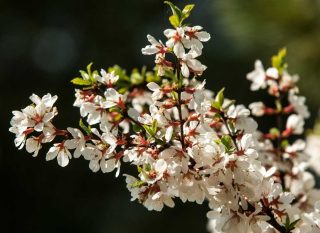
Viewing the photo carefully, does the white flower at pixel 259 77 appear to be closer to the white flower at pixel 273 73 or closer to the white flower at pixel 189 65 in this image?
the white flower at pixel 273 73

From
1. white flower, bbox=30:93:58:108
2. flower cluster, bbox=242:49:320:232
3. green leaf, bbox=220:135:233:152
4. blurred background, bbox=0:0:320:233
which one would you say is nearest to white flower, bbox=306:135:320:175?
flower cluster, bbox=242:49:320:232

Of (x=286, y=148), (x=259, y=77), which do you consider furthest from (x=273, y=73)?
(x=286, y=148)

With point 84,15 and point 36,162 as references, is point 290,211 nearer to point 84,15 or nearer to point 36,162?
point 36,162

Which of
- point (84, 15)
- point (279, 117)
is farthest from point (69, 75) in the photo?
A: point (279, 117)

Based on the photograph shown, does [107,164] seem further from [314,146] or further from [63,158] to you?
[314,146]

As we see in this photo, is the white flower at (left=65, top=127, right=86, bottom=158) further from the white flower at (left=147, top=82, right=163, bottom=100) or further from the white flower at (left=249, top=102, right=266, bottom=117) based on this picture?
the white flower at (left=249, top=102, right=266, bottom=117)

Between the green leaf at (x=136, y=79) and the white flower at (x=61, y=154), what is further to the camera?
the green leaf at (x=136, y=79)

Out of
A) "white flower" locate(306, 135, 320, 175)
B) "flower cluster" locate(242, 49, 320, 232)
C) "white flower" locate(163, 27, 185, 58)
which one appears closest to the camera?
"white flower" locate(163, 27, 185, 58)

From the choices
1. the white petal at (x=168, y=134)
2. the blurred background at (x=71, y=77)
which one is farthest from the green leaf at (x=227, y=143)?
the blurred background at (x=71, y=77)
